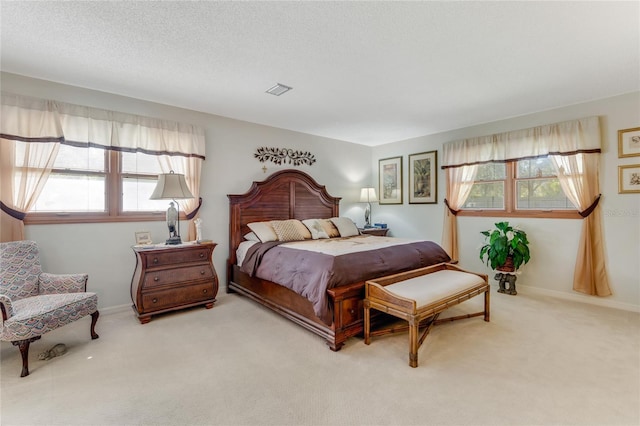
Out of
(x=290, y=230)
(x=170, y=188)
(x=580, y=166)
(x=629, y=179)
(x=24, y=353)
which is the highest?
(x=580, y=166)

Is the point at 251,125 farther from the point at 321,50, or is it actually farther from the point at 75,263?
the point at 75,263

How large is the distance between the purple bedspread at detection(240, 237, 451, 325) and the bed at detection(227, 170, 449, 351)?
24 millimetres

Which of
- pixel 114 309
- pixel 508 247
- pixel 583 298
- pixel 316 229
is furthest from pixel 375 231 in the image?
pixel 114 309

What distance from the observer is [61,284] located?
2.70m

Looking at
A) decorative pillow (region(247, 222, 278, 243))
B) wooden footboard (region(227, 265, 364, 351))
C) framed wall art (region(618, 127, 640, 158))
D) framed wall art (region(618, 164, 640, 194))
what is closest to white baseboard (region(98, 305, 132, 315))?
wooden footboard (region(227, 265, 364, 351))

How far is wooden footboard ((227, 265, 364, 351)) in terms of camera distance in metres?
2.51

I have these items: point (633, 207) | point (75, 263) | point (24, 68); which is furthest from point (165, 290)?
point (633, 207)

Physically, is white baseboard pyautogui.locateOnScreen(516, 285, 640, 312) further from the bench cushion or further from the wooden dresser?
the wooden dresser

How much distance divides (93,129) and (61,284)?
1.69 metres

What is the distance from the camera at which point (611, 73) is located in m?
2.91

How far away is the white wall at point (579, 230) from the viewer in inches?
135

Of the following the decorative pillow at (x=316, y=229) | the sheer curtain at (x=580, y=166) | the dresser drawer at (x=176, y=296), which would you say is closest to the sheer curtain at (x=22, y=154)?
the dresser drawer at (x=176, y=296)

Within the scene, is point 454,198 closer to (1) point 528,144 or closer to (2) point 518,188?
(2) point 518,188

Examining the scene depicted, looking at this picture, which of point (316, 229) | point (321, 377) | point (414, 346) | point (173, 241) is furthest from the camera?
point (316, 229)
